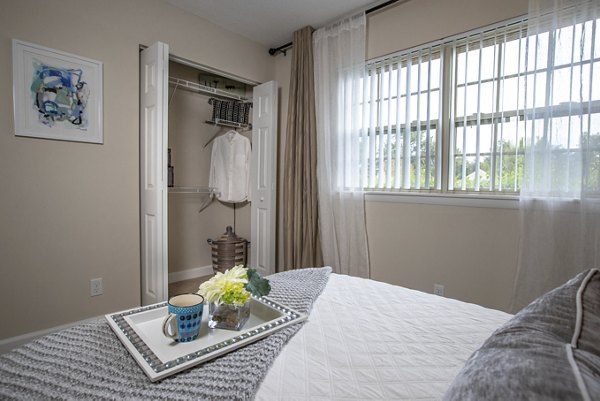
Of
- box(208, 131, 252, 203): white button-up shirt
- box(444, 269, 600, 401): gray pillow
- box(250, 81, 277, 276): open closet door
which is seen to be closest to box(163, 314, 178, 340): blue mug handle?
box(444, 269, 600, 401): gray pillow

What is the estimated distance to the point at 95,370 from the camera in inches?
28.9

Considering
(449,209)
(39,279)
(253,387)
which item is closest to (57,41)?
(39,279)

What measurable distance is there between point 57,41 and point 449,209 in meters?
3.00

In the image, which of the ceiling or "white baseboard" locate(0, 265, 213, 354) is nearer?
"white baseboard" locate(0, 265, 213, 354)

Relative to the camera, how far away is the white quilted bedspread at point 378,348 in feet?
2.40

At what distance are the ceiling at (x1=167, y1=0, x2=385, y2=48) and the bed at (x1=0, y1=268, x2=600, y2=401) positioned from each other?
2.55 m

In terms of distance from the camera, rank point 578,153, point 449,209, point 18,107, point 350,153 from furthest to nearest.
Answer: point 350,153, point 449,209, point 18,107, point 578,153

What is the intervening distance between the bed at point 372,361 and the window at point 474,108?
130 centimetres

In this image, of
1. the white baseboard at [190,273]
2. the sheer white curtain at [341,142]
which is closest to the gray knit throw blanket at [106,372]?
the sheer white curtain at [341,142]

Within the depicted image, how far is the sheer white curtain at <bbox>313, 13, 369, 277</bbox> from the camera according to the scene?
8.87 feet

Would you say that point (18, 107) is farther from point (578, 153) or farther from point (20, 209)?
point (578, 153)

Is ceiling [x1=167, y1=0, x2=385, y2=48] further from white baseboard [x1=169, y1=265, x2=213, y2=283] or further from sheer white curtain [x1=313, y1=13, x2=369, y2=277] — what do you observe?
white baseboard [x1=169, y1=265, x2=213, y2=283]

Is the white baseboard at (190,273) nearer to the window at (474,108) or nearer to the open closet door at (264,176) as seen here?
the open closet door at (264,176)

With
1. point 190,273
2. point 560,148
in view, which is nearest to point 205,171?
point 190,273
